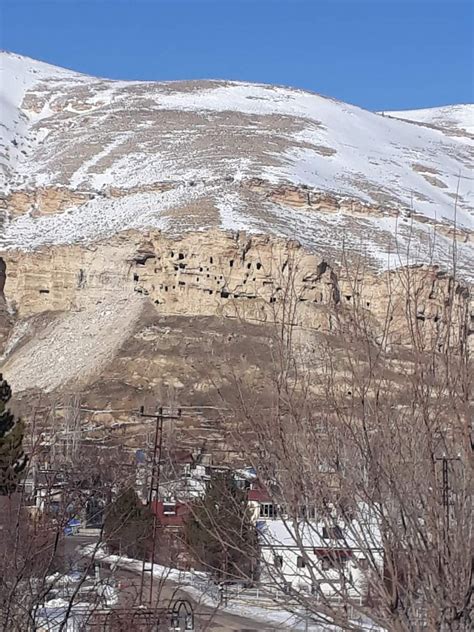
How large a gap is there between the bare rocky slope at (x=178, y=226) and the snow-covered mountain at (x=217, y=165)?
243 millimetres

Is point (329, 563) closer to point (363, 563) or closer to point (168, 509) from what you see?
point (363, 563)

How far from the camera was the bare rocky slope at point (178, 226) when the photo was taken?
58.3 m

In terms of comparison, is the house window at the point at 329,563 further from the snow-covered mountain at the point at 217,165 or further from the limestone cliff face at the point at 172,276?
the limestone cliff face at the point at 172,276

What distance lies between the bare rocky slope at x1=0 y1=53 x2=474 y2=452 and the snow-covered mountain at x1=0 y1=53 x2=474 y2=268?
24 cm

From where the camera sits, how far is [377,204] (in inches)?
3211

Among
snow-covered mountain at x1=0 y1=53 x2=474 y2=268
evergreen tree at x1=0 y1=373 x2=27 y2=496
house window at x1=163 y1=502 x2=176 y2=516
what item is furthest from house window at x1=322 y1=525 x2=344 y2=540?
snow-covered mountain at x1=0 y1=53 x2=474 y2=268

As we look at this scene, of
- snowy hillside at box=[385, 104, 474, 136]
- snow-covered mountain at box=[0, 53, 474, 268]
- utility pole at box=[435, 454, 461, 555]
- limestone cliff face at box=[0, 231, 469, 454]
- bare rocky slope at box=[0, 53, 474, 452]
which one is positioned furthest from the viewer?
snowy hillside at box=[385, 104, 474, 136]

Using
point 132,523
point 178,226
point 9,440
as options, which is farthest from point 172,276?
point 132,523

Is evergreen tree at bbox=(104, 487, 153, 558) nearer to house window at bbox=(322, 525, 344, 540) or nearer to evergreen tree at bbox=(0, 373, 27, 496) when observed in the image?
evergreen tree at bbox=(0, 373, 27, 496)

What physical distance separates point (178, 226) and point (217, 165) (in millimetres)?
18249

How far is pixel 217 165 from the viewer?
85.6 meters

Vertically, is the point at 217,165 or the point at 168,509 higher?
the point at 217,165

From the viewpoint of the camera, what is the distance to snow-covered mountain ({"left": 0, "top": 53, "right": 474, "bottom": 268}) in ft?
244

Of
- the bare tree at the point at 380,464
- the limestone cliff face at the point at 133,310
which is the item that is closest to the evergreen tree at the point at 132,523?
the bare tree at the point at 380,464
